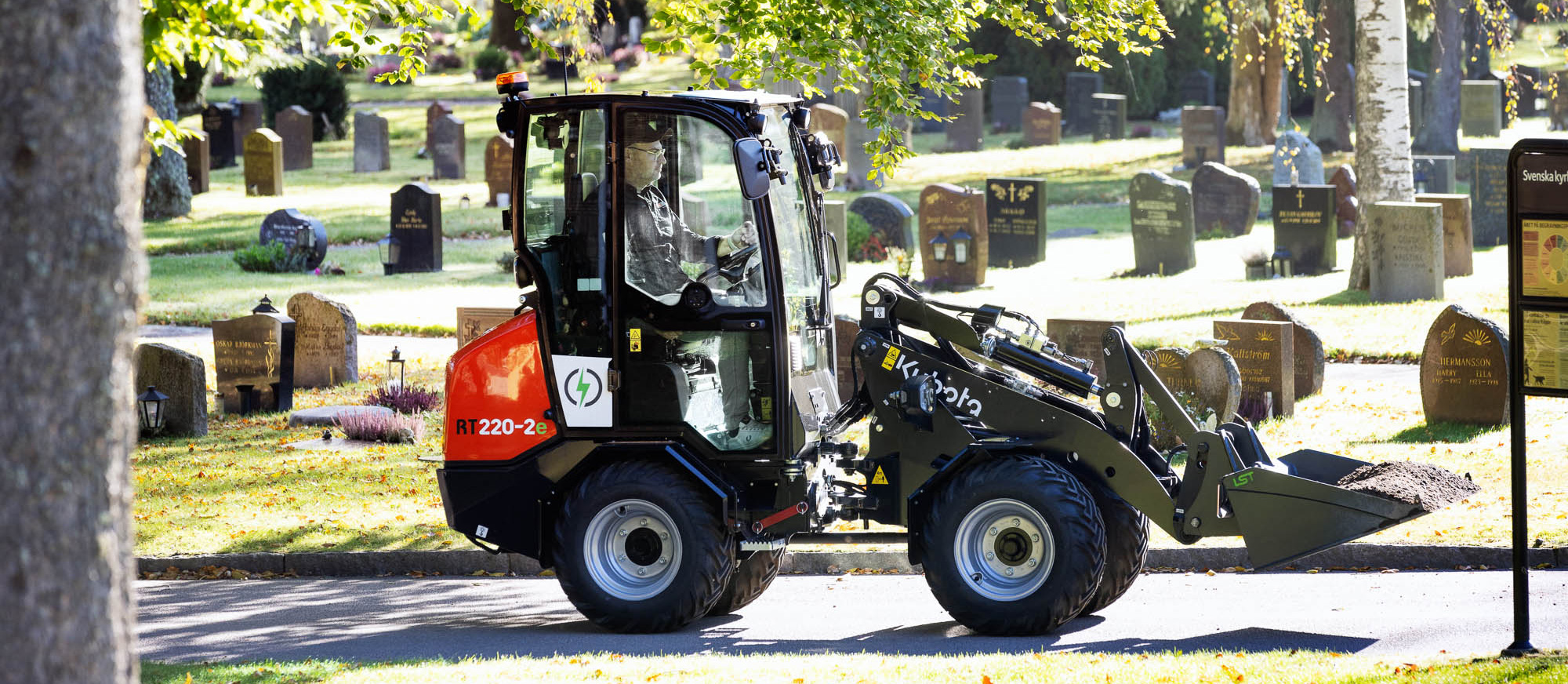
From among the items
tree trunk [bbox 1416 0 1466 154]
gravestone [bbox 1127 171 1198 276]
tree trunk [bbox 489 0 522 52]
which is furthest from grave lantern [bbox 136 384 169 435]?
tree trunk [bbox 489 0 522 52]

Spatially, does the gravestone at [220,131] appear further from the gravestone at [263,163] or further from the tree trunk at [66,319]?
the tree trunk at [66,319]

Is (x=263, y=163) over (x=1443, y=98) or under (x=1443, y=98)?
under

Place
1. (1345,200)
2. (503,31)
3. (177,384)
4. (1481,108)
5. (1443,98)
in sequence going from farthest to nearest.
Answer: (503,31) < (1481,108) < (1443,98) < (1345,200) < (177,384)

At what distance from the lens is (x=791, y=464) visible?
7.69 metres

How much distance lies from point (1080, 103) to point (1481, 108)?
10.2m

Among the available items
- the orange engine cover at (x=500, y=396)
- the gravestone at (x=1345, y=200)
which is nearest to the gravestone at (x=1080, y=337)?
the orange engine cover at (x=500, y=396)

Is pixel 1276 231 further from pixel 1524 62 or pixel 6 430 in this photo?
pixel 1524 62

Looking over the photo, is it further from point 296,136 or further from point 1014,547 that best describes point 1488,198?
point 296,136

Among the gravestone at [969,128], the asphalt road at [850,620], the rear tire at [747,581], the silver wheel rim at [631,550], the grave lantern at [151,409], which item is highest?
the gravestone at [969,128]

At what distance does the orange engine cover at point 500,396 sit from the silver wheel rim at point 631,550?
0.56m

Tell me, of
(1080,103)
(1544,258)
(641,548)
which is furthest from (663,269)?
(1080,103)

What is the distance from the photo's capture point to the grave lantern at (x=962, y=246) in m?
21.6

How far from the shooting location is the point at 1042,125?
1587 inches

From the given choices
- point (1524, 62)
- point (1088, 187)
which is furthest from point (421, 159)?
point (1524, 62)
